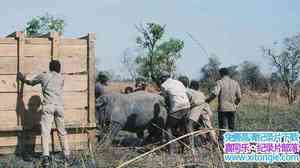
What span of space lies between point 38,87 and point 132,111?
8.37 ft

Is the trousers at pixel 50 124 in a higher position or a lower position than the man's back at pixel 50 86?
lower

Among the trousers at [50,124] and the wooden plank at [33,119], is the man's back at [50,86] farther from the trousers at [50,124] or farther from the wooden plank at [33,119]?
the wooden plank at [33,119]

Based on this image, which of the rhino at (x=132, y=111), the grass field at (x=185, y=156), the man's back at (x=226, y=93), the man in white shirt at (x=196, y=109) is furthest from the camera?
the man's back at (x=226, y=93)

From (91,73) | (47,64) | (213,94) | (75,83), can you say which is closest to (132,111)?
(213,94)

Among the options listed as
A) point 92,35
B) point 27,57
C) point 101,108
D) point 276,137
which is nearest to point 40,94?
point 27,57

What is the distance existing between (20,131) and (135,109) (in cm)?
285

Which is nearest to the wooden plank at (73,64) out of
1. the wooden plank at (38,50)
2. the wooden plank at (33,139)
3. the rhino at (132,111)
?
the wooden plank at (38,50)

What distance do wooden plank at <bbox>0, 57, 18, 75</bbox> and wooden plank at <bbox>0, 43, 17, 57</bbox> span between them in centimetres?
6

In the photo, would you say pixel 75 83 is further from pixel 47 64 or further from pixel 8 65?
pixel 8 65

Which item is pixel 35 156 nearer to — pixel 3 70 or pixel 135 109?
A: pixel 3 70

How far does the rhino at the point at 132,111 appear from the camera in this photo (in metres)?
10.0

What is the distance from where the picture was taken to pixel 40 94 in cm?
826

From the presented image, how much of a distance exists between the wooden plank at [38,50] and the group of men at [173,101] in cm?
35

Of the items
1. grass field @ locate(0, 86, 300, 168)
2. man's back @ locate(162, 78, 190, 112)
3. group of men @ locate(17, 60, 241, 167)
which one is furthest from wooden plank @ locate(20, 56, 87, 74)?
man's back @ locate(162, 78, 190, 112)
